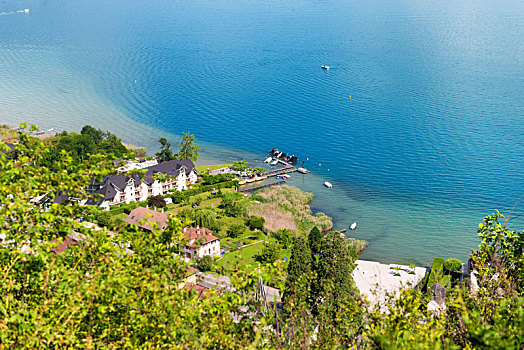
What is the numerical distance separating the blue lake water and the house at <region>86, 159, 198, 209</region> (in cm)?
777

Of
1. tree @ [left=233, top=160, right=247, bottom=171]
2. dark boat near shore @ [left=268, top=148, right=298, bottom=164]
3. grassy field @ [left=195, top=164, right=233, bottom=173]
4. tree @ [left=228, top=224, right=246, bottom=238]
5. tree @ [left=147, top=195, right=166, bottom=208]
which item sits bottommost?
tree @ [left=228, top=224, right=246, bottom=238]

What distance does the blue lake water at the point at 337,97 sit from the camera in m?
42.2

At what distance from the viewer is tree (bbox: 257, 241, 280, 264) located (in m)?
30.2

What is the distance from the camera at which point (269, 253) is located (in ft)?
99.1

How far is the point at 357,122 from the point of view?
59.3 meters

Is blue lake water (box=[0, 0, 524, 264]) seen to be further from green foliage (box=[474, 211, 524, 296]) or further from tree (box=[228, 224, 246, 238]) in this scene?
green foliage (box=[474, 211, 524, 296])

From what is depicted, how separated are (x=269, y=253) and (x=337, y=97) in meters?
42.0

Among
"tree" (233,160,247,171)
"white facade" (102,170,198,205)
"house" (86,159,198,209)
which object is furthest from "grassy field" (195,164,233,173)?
"white facade" (102,170,198,205)

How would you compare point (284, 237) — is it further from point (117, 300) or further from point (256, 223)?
point (117, 300)

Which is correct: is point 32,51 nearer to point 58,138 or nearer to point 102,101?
point 102,101

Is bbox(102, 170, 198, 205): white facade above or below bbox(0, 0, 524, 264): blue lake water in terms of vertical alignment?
below

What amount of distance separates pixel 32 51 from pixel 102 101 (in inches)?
1407

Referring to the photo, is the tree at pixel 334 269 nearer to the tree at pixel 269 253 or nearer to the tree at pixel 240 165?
the tree at pixel 269 253

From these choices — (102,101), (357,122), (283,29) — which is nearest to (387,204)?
(357,122)
